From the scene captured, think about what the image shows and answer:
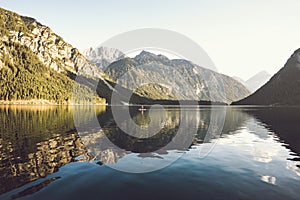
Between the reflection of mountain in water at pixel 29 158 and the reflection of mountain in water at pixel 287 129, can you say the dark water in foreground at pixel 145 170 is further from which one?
the reflection of mountain in water at pixel 287 129

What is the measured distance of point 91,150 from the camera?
3588 centimetres

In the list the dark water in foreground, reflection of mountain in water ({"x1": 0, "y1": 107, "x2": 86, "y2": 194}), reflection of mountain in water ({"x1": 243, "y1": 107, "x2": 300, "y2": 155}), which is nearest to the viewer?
the dark water in foreground

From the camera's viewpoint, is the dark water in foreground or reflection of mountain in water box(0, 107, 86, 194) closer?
the dark water in foreground

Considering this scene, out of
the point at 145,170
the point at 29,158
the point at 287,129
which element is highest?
the point at 287,129

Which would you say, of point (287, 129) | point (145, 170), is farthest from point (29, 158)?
point (287, 129)

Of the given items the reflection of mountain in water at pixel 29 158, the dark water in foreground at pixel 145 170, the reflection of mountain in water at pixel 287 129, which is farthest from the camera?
the reflection of mountain in water at pixel 287 129

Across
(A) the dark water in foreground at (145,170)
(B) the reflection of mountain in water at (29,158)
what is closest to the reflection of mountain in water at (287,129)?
(A) the dark water in foreground at (145,170)

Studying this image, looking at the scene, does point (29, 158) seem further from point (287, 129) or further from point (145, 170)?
point (287, 129)

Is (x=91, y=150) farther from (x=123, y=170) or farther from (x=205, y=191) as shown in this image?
(x=205, y=191)

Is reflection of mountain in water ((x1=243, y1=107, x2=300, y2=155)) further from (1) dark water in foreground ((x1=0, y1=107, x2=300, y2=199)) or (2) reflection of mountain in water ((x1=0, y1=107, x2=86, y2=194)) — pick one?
(2) reflection of mountain in water ((x1=0, y1=107, x2=86, y2=194))

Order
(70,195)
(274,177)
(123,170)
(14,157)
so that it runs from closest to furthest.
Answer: (70,195), (274,177), (123,170), (14,157)

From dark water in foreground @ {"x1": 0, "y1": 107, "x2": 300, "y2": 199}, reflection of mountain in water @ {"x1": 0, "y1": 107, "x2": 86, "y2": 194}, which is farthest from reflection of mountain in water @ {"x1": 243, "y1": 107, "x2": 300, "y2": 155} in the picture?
reflection of mountain in water @ {"x1": 0, "y1": 107, "x2": 86, "y2": 194}

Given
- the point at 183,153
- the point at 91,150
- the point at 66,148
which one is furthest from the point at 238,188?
the point at 66,148

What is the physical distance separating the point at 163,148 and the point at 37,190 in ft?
79.9
